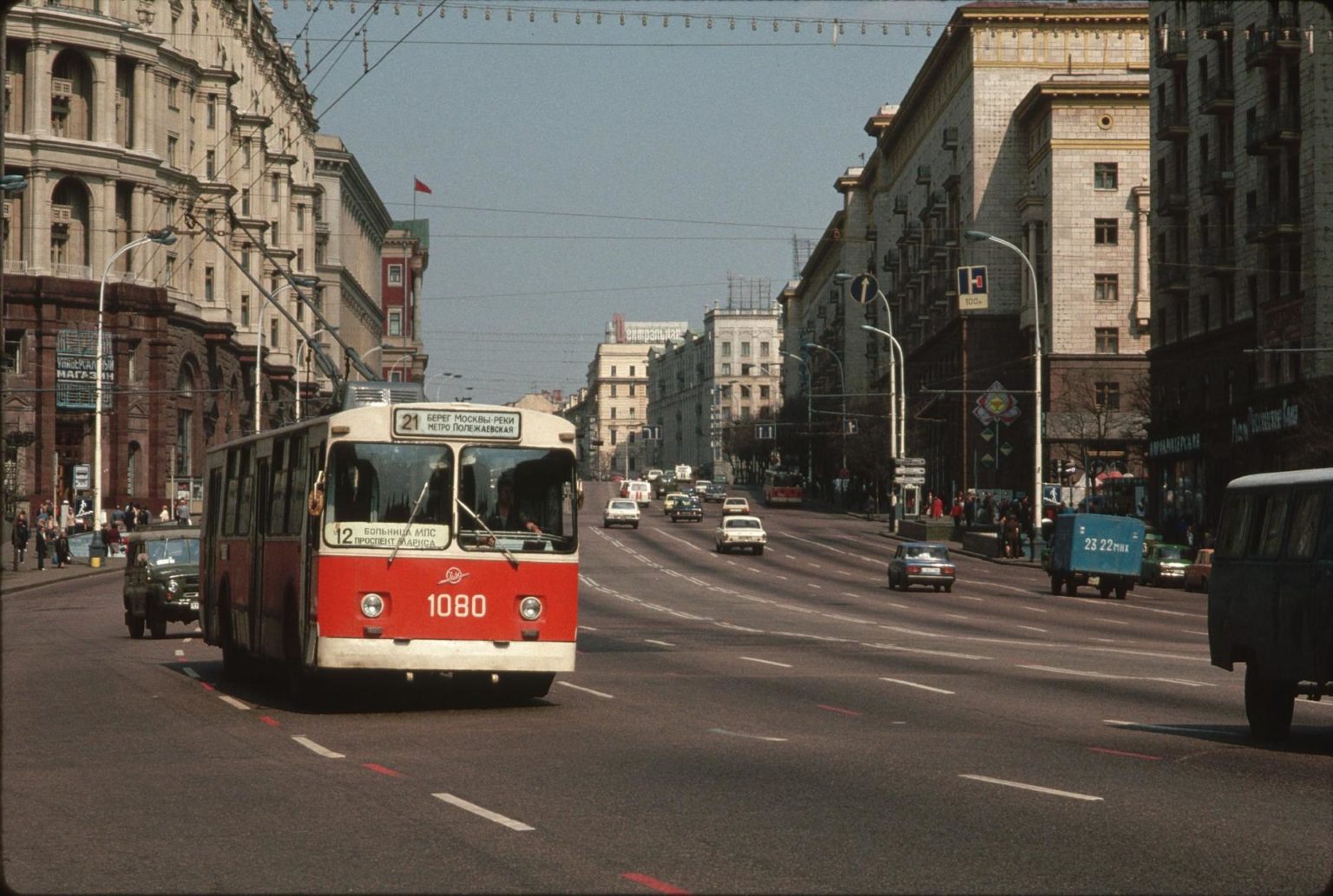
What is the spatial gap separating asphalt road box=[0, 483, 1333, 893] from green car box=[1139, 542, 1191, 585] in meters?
28.6

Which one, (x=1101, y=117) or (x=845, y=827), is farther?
(x=1101, y=117)

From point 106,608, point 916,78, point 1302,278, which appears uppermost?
point 916,78

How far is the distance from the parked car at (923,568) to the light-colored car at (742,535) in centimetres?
1875

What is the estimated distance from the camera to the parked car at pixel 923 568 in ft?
166

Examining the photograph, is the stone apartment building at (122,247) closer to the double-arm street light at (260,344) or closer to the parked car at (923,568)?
the double-arm street light at (260,344)

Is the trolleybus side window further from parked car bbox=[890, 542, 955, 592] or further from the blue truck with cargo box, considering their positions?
parked car bbox=[890, 542, 955, 592]

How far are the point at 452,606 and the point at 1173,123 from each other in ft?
191

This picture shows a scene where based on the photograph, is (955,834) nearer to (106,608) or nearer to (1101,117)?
(106,608)

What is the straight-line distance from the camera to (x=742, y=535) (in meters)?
71.1

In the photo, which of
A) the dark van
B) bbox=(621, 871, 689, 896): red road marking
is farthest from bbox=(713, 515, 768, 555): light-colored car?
bbox=(621, 871, 689, 896): red road marking

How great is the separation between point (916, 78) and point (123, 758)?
10319 cm

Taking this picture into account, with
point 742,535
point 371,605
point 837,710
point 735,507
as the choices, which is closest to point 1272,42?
point 742,535

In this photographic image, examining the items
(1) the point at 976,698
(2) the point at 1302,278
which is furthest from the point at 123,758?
(2) the point at 1302,278

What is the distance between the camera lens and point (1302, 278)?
56.5 meters
